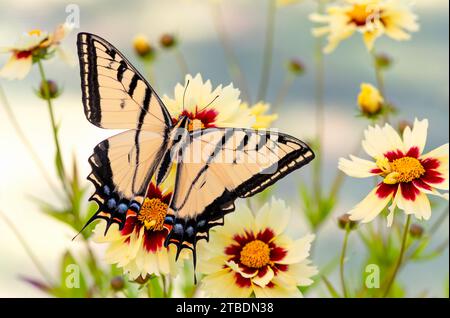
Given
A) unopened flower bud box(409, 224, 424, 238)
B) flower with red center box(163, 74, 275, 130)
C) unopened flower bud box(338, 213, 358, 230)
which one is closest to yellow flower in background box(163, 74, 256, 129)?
flower with red center box(163, 74, 275, 130)

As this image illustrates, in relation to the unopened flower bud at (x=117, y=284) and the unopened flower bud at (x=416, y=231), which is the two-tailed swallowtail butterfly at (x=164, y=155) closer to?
the unopened flower bud at (x=117, y=284)

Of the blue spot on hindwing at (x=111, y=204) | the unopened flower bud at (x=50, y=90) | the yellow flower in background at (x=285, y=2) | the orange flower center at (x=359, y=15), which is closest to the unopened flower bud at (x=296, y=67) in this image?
the yellow flower in background at (x=285, y=2)

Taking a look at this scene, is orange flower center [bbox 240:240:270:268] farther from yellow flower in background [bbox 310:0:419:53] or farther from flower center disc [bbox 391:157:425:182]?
yellow flower in background [bbox 310:0:419:53]

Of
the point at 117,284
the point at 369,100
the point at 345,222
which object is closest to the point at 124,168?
the point at 117,284

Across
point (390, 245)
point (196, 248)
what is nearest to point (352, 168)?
point (196, 248)

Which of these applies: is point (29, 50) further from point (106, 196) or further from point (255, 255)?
point (255, 255)

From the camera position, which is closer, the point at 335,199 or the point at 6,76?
the point at 6,76
